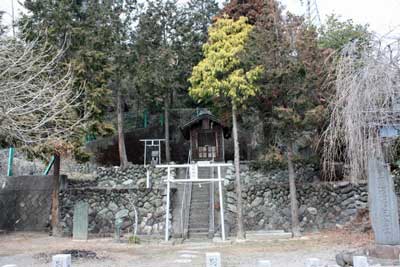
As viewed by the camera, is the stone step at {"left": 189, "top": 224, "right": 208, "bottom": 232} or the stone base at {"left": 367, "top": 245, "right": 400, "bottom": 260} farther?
the stone step at {"left": 189, "top": 224, "right": 208, "bottom": 232}

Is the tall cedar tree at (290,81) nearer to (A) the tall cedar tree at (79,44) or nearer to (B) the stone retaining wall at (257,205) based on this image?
(B) the stone retaining wall at (257,205)

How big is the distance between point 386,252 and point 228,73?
24.4 feet

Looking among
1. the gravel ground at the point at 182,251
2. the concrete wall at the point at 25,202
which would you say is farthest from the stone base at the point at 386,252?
the concrete wall at the point at 25,202

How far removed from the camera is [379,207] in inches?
267

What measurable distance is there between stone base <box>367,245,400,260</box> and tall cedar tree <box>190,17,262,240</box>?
544 cm

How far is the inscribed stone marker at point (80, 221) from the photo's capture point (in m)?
12.3

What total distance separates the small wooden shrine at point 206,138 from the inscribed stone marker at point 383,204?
14.4 m

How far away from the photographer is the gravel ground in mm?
7926

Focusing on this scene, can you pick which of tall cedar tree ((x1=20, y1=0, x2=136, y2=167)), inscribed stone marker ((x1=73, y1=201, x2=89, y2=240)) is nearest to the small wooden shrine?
tall cedar tree ((x1=20, y1=0, x2=136, y2=167))

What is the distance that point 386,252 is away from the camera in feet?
21.3

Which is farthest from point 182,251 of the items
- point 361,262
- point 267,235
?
point 361,262

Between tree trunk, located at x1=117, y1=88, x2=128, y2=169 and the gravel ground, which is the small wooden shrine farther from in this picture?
the gravel ground

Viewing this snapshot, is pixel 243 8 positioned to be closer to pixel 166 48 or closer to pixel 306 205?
pixel 166 48

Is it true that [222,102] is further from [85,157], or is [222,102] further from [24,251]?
[24,251]
